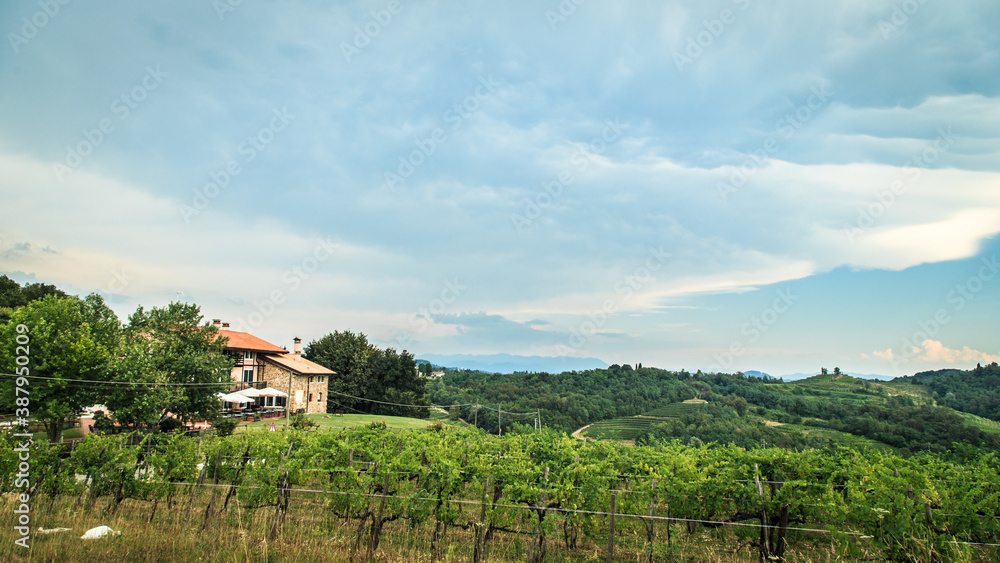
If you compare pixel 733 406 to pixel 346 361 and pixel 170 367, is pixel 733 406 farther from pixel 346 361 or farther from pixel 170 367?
pixel 170 367

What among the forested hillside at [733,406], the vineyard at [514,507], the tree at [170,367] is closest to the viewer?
the vineyard at [514,507]

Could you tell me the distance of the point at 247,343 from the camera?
111 ft

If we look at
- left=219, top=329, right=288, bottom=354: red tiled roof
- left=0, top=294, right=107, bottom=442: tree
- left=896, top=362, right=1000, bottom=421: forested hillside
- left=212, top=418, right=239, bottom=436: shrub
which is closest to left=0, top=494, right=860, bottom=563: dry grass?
left=212, top=418, right=239, bottom=436: shrub

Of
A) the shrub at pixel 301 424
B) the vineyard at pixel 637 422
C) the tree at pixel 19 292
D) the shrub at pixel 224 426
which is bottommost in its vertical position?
the vineyard at pixel 637 422

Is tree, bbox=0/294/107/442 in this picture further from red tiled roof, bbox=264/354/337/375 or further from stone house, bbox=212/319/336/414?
red tiled roof, bbox=264/354/337/375

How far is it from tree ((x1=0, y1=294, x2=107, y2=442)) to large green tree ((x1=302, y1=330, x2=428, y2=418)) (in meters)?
24.7

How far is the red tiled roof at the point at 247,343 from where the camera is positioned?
32.2 meters

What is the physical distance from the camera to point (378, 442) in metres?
13.9

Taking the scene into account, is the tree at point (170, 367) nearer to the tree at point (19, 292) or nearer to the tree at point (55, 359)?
the tree at point (55, 359)

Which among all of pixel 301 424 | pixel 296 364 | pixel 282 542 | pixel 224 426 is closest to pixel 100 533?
pixel 282 542

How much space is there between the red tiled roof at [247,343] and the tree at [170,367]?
313 inches

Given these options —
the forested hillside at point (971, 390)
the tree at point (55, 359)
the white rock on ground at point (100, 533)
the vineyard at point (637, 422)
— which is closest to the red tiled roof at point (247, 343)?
the tree at point (55, 359)

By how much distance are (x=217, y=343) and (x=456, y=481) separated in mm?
21672

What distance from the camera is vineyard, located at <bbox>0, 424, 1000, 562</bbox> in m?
6.36
